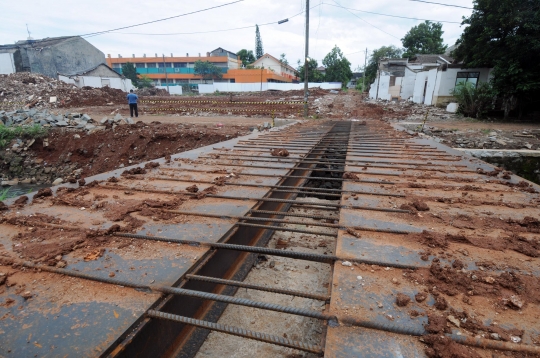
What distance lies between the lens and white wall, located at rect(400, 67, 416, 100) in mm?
28144

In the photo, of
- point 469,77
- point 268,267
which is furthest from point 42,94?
point 469,77

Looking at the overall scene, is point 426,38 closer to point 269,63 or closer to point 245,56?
point 269,63

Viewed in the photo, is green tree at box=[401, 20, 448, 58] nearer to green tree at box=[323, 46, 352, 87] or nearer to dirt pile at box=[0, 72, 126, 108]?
green tree at box=[323, 46, 352, 87]

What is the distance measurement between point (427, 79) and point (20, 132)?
2393 centimetres

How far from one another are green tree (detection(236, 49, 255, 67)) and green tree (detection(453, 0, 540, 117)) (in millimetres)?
53795

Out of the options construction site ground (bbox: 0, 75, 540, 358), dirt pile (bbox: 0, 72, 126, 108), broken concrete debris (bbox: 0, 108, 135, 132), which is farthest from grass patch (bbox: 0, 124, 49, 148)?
dirt pile (bbox: 0, 72, 126, 108)

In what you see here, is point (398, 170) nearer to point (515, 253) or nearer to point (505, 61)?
point (515, 253)

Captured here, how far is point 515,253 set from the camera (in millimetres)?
1878

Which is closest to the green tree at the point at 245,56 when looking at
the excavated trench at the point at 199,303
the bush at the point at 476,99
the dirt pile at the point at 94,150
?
the bush at the point at 476,99

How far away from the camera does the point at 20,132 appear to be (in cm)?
1073

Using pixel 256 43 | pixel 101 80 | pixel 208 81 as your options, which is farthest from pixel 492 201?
pixel 256 43

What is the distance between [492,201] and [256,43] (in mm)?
75111

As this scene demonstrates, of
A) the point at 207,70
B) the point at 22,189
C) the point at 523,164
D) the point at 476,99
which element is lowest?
the point at 22,189

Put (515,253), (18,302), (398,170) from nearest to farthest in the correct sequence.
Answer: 1. (18,302)
2. (515,253)
3. (398,170)
